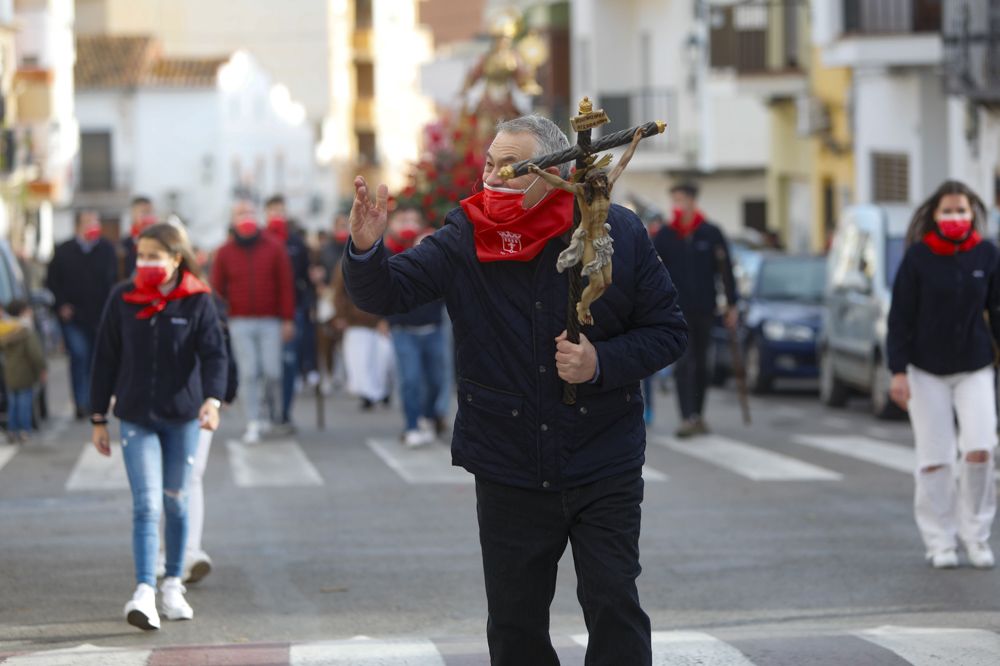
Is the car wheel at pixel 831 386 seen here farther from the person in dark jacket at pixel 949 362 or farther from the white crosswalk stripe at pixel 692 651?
the white crosswalk stripe at pixel 692 651

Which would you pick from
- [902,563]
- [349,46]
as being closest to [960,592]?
[902,563]

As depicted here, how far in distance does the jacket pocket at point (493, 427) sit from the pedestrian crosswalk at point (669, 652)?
1.69 metres

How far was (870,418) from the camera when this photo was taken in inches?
771

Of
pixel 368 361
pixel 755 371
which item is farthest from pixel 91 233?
pixel 755 371

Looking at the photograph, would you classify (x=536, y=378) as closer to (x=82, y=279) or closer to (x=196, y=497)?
(x=196, y=497)

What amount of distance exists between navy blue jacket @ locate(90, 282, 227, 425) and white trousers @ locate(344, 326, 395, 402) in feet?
35.3

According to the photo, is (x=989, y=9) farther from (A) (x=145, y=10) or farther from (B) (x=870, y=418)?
(A) (x=145, y=10)

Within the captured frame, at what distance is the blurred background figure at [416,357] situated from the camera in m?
16.2

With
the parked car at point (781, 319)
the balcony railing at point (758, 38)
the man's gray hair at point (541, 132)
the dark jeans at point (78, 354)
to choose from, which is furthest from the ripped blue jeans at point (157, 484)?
the balcony railing at point (758, 38)

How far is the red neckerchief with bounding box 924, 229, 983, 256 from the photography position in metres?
9.98

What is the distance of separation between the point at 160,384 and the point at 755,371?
14.9 meters

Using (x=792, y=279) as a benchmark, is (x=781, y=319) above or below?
below

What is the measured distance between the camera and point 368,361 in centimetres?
2017

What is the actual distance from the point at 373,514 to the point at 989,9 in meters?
15.4
